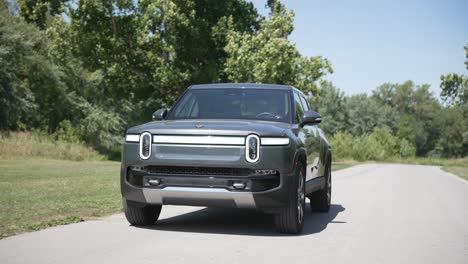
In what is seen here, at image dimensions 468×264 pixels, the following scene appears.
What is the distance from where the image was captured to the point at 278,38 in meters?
34.3

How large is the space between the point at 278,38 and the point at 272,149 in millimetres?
27113

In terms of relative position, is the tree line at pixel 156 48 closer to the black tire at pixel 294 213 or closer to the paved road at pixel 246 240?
the paved road at pixel 246 240

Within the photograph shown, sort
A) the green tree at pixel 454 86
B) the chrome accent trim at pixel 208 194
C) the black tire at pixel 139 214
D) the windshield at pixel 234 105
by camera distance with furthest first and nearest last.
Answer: the green tree at pixel 454 86
the windshield at pixel 234 105
the black tire at pixel 139 214
the chrome accent trim at pixel 208 194

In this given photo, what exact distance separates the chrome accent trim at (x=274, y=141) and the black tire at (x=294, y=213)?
0.43 m

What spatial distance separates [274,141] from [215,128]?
71 centimetres

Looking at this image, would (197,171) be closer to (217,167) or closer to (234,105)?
(217,167)

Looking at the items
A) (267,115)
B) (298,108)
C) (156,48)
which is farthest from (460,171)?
(267,115)

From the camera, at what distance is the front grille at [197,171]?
768cm

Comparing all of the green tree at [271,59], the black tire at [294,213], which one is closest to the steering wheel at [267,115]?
the black tire at [294,213]

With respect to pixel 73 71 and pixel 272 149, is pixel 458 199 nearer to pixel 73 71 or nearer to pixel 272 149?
pixel 272 149

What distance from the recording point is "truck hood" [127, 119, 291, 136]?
7.75m

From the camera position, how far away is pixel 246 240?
7.69m

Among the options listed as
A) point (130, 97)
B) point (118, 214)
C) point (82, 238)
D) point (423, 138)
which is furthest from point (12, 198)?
point (423, 138)

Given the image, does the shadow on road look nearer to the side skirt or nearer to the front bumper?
the side skirt
